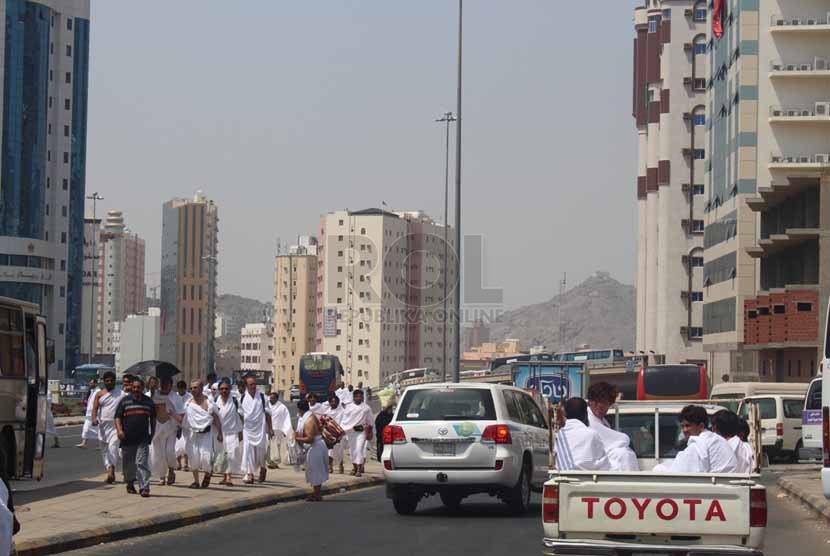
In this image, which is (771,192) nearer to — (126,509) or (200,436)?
(200,436)

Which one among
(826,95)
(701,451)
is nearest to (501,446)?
(701,451)

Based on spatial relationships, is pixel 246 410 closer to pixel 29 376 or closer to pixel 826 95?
pixel 29 376

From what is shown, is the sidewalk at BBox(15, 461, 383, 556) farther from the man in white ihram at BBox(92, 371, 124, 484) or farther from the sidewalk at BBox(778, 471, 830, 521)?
the sidewalk at BBox(778, 471, 830, 521)

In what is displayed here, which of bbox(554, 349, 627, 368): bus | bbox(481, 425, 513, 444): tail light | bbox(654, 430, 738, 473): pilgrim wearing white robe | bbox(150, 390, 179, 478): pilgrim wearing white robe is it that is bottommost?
bbox(150, 390, 179, 478): pilgrim wearing white robe

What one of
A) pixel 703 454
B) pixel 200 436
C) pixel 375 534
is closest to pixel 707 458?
pixel 703 454

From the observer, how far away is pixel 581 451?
11.2 meters

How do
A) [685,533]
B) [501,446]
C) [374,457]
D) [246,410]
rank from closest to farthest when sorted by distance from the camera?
1. [685,533]
2. [501,446]
3. [246,410]
4. [374,457]

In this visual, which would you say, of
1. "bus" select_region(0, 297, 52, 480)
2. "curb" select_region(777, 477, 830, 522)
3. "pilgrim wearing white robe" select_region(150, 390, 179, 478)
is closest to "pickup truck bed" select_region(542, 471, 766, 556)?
"curb" select_region(777, 477, 830, 522)

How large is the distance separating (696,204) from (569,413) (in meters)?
104

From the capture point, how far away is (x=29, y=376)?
2214cm

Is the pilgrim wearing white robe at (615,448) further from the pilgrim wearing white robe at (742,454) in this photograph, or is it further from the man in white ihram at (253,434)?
the man in white ihram at (253,434)

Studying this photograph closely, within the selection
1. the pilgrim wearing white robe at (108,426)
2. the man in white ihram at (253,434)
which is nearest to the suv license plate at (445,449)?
the man in white ihram at (253,434)

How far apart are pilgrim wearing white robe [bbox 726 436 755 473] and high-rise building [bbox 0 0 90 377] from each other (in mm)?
136275

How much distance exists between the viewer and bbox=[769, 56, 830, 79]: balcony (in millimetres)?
75887
